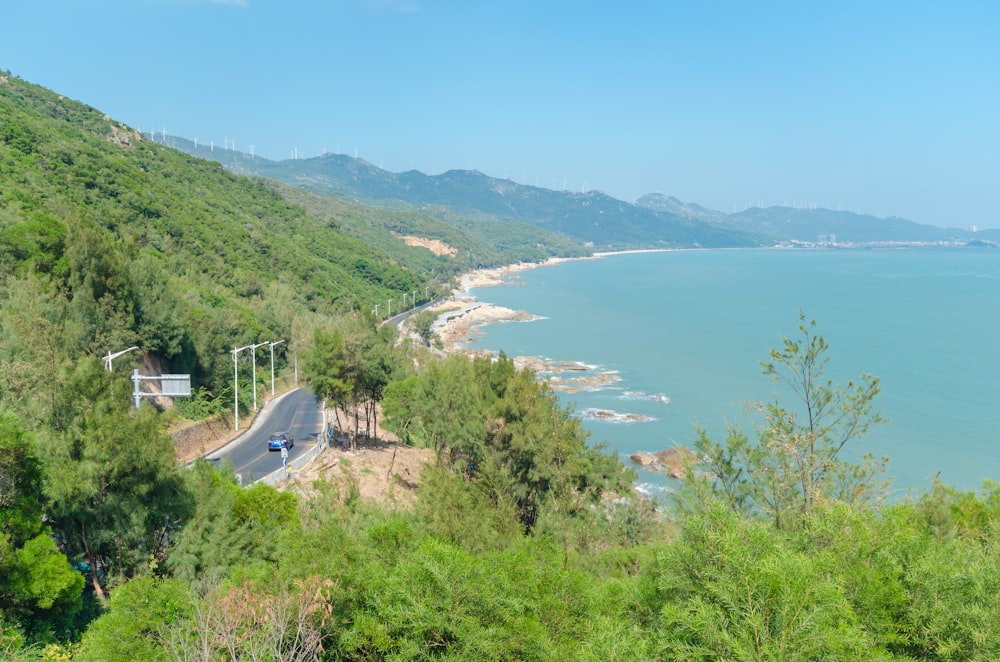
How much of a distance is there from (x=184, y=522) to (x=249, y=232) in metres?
63.1

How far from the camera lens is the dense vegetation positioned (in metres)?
7.05

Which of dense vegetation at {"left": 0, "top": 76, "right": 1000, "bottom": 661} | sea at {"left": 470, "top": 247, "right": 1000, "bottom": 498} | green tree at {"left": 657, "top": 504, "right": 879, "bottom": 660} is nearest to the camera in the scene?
green tree at {"left": 657, "top": 504, "right": 879, "bottom": 660}

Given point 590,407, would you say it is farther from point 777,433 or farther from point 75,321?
point 777,433

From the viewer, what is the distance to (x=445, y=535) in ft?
43.0

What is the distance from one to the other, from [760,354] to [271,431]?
57545mm

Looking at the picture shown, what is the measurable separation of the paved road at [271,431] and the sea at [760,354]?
14.5m

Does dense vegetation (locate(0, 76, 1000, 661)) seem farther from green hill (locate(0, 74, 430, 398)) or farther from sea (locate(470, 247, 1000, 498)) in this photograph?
sea (locate(470, 247, 1000, 498))

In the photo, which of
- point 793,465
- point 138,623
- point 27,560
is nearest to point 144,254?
point 27,560

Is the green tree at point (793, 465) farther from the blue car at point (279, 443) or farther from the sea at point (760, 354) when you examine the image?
the blue car at point (279, 443)

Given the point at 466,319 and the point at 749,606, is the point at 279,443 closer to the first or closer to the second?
the point at 749,606

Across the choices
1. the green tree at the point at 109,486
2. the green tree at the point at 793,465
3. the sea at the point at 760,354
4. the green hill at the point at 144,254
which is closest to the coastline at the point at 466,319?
the sea at the point at 760,354

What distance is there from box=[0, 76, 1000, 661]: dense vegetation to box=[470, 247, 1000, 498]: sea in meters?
2.11

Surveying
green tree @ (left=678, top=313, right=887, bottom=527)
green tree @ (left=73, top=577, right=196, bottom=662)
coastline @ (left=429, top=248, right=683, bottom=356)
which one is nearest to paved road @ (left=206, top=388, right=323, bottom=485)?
green tree @ (left=73, top=577, right=196, bottom=662)

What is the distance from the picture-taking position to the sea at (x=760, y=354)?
44156mm
